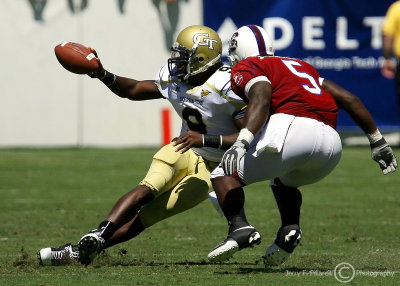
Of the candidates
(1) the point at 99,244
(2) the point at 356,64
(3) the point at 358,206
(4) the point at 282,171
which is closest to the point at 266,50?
(4) the point at 282,171

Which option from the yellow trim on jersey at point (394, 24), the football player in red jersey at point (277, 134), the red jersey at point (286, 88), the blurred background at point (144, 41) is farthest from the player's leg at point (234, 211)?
the blurred background at point (144, 41)

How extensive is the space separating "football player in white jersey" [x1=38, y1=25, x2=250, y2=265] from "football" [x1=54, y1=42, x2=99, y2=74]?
65 millimetres

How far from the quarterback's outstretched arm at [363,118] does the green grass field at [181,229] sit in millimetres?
574

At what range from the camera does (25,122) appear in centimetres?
1335

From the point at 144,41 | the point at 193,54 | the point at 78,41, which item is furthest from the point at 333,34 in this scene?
the point at 193,54

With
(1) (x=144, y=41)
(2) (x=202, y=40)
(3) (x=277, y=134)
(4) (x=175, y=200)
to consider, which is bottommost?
(1) (x=144, y=41)

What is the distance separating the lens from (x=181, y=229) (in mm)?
6855

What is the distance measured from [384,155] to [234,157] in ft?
3.15

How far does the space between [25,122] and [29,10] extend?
62.4 inches

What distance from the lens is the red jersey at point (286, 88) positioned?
4.66m

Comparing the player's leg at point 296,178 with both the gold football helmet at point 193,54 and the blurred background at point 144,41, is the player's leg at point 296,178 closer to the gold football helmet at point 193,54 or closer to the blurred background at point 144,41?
the gold football helmet at point 193,54

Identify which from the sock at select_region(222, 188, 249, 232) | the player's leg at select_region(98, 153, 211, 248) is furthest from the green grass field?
the sock at select_region(222, 188, 249, 232)

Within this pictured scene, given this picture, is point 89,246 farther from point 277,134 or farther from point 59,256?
point 277,134

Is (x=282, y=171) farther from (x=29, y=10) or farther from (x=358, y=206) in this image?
(x=29, y=10)
